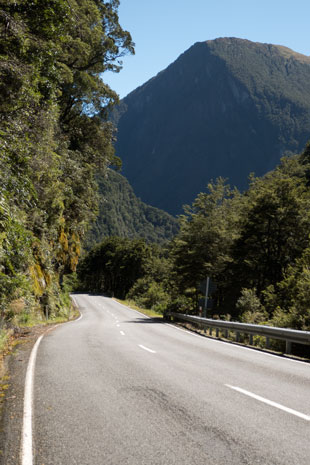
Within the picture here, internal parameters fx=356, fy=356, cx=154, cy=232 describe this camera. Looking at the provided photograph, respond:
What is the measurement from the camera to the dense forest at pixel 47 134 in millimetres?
9930

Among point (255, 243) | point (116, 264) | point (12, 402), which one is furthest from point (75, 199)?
point (116, 264)

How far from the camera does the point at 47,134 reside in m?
15.3

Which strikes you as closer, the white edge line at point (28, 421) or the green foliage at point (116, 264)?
the white edge line at point (28, 421)

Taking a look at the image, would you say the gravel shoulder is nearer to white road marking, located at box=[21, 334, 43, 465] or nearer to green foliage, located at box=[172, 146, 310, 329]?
white road marking, located at box=[21, 334, 43, 465]

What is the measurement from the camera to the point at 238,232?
3544cm

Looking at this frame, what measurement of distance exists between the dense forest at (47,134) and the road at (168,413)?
384 cm

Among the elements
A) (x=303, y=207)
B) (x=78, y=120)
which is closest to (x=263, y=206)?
(x=303, y=207)

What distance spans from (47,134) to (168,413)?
13.4 m

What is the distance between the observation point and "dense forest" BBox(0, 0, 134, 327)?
9.93 m

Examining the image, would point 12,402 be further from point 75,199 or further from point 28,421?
point 75,199

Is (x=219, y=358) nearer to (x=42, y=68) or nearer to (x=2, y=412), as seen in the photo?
(x=2, y=412)

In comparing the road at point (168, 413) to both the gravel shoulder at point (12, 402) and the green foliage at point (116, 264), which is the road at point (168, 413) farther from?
the green foliage at point (116, 264)

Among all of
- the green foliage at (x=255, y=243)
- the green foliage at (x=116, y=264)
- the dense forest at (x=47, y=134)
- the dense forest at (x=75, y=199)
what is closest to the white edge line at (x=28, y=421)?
the dense forest at (x=47, y=134)

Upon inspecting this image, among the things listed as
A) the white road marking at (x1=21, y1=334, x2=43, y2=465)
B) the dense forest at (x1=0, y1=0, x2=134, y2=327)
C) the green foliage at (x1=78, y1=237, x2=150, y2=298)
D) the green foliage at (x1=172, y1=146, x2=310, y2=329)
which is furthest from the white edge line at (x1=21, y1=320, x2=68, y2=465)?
the green foliage at (x1=78, y1=237, x2=150, y2=298)
